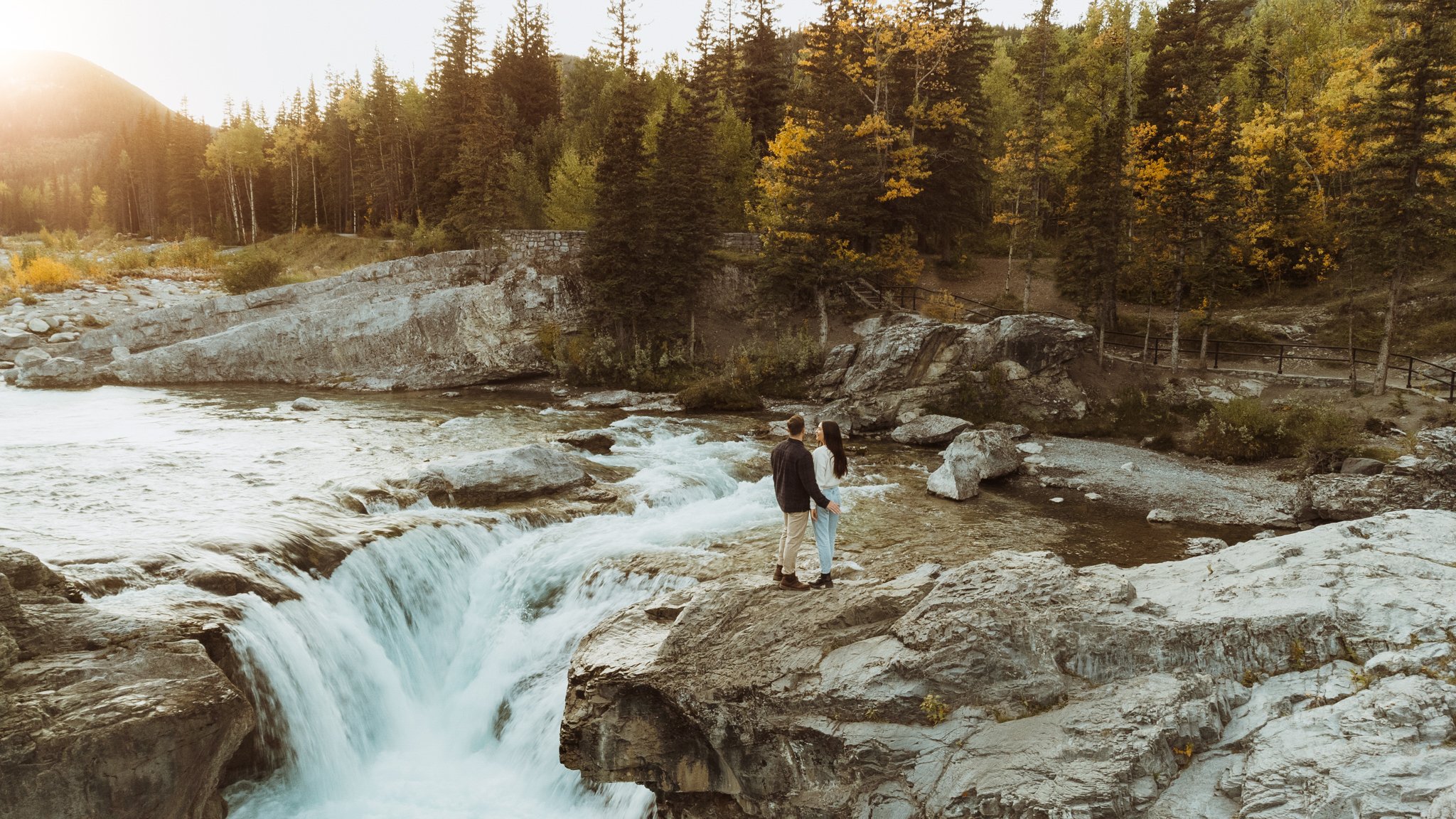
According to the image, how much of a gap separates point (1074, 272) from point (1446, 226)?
39.1 feet

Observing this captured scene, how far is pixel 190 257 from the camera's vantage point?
2307 inches

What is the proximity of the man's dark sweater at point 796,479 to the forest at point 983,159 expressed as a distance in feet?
77.6

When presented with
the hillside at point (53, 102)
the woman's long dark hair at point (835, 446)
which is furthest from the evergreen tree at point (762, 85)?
the hillside at point (53, 102)

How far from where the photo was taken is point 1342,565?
8.59m

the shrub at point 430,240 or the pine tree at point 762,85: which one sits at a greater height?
the pine tree at point 762,85

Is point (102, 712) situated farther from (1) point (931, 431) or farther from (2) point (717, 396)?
(2) point (717, 396)

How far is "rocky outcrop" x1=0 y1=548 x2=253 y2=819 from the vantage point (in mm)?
6922

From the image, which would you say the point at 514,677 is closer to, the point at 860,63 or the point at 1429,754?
the point at 1429,754

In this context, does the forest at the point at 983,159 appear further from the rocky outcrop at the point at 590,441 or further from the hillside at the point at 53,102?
the hillside at the point at 53,102

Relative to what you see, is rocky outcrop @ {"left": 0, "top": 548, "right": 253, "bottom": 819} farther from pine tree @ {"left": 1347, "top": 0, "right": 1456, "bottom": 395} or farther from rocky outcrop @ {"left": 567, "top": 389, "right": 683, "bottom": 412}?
pine tree @ {"left": 1347, "top": 0, "right": 1456, "bottom": 395}

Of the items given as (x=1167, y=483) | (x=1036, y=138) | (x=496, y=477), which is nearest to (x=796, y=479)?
(x=496, y=477)

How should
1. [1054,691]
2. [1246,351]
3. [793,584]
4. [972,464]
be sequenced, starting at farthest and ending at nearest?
1. [1246,351]
2. [972,464]
3. [793,584]
4. [1054,691]

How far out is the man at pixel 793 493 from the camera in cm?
966

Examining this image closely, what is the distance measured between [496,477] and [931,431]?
15014mm
